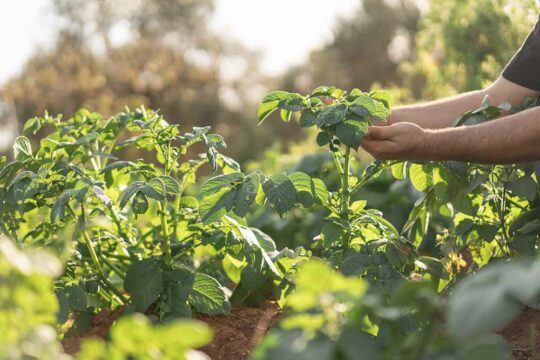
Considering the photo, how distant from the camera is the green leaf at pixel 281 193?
237 centimetres

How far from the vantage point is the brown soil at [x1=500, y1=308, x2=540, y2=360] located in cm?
240

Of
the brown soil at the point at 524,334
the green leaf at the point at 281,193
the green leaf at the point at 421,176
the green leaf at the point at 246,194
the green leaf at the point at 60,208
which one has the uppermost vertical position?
the green leaf at the point at 60,208

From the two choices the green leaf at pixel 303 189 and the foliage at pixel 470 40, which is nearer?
the green leaf at pixel 303 189

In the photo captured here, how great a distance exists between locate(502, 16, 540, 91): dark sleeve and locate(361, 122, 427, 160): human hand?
0.80 m

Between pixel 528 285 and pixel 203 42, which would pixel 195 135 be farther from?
pixel 203 42

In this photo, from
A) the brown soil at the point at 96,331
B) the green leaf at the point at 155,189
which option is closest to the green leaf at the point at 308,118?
the green leaf at the point at 155,189

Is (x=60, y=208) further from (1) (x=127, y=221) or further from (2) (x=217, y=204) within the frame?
(1) (x=127, y=221)

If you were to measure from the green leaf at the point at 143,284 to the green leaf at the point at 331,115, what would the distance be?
716mm

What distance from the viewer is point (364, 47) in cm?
2338

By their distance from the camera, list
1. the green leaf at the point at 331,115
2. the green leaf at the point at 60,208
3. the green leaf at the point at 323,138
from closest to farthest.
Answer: the green leaf at the point at 60,208, the green leaf at the point at 331,115, the green leaf at the point at 323,138

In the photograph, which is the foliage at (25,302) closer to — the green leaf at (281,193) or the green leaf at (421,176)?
the green leaf at (281,193)

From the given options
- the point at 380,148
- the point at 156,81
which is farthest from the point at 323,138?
the point at 156,81

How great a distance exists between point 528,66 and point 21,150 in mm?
1841

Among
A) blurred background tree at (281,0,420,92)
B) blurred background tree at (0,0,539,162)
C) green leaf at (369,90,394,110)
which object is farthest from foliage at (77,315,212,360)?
blurred background tree at (281,0,420,92)
